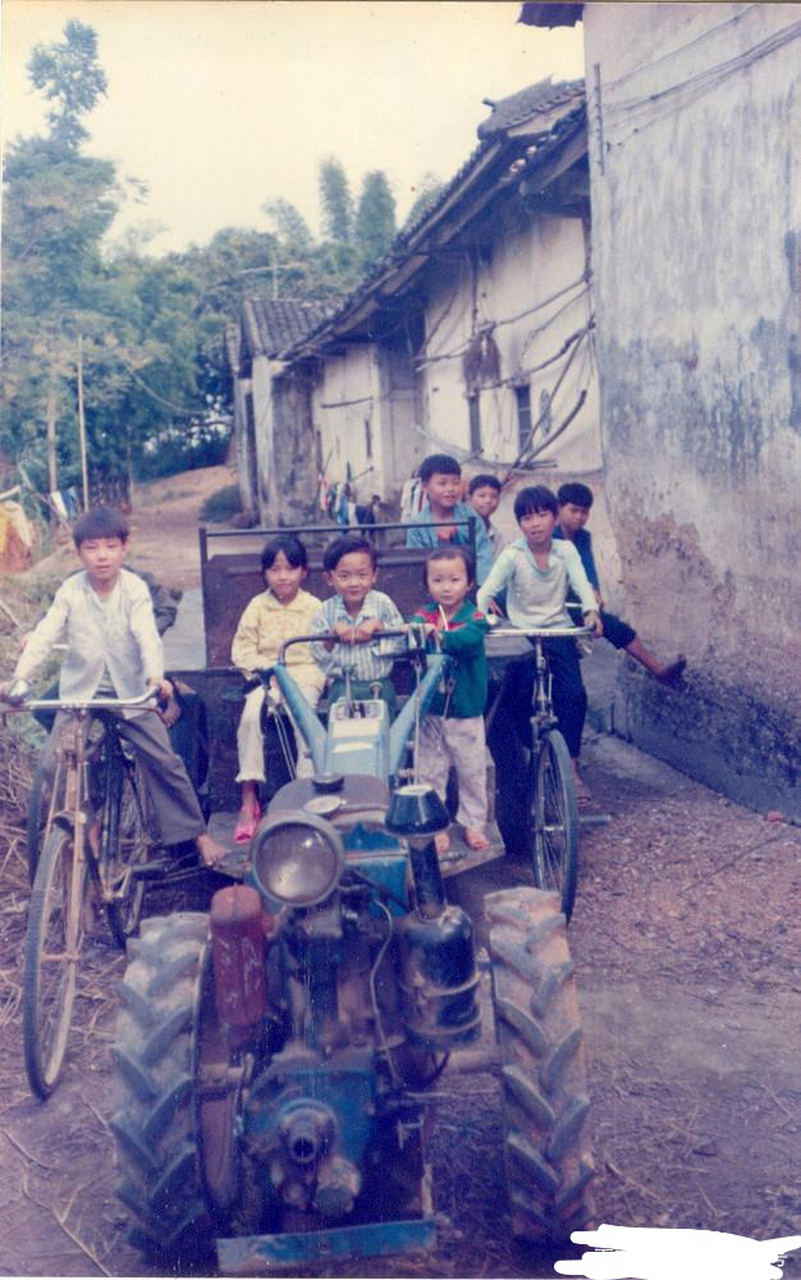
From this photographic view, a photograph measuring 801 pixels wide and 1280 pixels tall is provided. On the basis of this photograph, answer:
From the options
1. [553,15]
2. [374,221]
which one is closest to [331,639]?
[553,15]

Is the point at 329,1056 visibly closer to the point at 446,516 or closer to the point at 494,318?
→ the point at 446,516

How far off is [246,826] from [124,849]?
51 cm

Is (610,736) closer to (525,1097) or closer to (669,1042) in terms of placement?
(669,1042)

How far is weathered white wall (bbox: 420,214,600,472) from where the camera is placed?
9.51 metres

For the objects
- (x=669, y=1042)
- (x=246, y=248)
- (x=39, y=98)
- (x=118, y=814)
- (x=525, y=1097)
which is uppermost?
(x=246, y=248)

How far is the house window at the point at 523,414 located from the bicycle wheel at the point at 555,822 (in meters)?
6.26

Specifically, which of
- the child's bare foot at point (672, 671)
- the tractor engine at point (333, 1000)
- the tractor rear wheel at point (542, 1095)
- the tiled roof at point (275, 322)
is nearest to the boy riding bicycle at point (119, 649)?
the tractor engine at point (333, 1000)

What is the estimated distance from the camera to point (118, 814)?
468cm

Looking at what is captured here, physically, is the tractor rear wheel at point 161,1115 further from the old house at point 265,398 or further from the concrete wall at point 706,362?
the old house at point 265,398

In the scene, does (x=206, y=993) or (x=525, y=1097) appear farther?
(x=206, y=993)

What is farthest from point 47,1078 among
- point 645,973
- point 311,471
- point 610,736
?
point 311,471

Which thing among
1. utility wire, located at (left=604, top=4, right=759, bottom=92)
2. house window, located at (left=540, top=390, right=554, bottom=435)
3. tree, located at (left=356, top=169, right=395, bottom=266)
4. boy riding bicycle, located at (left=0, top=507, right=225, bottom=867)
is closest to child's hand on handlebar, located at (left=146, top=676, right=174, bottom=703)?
boy riding bicycle, located at (left=0, top=507, right=225, bottom=867)

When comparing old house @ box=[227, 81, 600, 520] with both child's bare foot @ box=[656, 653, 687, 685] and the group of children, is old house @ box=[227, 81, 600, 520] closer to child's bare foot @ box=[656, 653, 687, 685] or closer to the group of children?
child's bare foot @ box=[656, 653, 687, 685]

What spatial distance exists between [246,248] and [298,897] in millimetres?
30961
